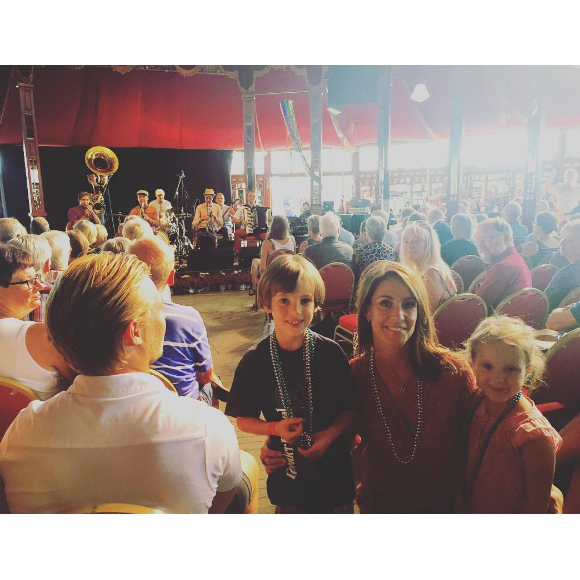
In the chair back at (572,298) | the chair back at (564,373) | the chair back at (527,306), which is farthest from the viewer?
the chair back at (572,298)

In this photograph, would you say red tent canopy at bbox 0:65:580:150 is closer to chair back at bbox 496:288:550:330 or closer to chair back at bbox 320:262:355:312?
chair back at bbox 320:262:355:312

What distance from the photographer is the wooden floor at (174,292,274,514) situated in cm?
288

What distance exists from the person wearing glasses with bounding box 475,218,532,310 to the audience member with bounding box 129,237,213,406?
6.51ft

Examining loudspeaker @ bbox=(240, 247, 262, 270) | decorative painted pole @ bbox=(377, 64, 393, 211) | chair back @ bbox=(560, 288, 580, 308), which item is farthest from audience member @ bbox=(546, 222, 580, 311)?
decorative painted pole @ bbox=(377, 64, 393, 211)

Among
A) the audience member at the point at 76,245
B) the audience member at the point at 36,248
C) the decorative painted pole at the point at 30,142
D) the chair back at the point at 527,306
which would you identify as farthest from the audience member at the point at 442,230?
the decorative painted pole at the point at 30,142

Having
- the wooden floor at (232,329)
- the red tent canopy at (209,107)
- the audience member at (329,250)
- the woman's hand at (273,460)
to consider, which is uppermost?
the red tent canopy at (209,107)

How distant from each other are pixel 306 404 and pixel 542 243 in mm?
4267

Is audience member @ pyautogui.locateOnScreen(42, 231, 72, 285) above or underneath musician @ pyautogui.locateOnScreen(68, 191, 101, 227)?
underneath

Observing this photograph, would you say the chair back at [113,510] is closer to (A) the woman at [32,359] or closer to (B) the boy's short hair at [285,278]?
(B) the boy's short hair at [285,278]

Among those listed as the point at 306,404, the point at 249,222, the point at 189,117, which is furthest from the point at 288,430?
the point at 189,117

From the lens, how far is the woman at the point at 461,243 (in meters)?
4.36

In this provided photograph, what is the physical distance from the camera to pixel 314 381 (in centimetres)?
138

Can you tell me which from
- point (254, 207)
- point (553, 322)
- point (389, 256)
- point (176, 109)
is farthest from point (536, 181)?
point (176, 109)

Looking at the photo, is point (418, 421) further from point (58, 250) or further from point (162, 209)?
point (162, 209)
